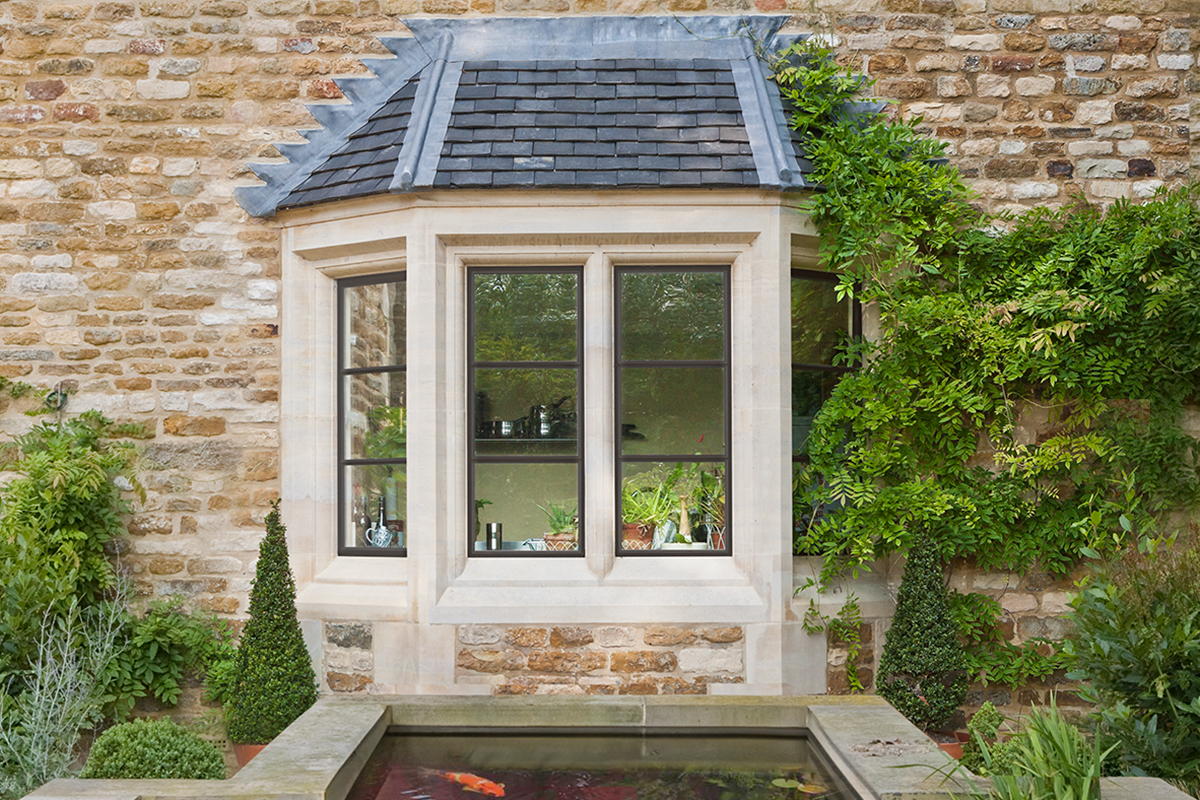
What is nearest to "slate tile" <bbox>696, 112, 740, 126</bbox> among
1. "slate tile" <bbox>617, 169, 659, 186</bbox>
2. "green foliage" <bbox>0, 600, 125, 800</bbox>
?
"slate tile" <bbox>617, 169, 659, 186</bbox>

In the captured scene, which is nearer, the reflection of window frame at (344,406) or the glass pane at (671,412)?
the glass pane at (671,412)

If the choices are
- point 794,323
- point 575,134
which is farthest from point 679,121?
point 794,323

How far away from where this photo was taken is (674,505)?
5.67 metres

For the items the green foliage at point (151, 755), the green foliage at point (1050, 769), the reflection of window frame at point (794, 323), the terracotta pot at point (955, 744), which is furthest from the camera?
the reflection of window frame at point (794, 323)

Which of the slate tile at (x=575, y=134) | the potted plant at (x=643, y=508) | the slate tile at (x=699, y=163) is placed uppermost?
the slate tile at (x=575, y=134)

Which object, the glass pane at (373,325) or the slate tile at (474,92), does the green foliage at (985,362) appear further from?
the glass pane at (373,325)

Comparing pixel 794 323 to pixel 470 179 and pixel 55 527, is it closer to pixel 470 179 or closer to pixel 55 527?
pixel 470 179

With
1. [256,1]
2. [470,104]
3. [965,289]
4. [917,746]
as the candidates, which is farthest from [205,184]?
[917,746]

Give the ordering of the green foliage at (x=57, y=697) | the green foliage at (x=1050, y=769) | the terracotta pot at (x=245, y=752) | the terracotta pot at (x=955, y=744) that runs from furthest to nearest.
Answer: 1. the terracotta pot at (x=245, y=752)
2. the terracotta pot at (x=955, y=744)
3. the green foliage at (x=57, y=697)
4. the green foliage at (x=1050, y=769)

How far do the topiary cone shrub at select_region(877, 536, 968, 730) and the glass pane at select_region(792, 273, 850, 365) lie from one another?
127 cm

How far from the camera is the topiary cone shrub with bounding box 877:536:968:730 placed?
16.9 ft

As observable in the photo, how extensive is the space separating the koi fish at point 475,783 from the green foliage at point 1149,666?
7.39ft

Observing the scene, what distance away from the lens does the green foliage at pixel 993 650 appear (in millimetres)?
5699

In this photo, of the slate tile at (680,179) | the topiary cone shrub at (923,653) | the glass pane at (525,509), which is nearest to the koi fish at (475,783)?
the glass pane at (525,509)
